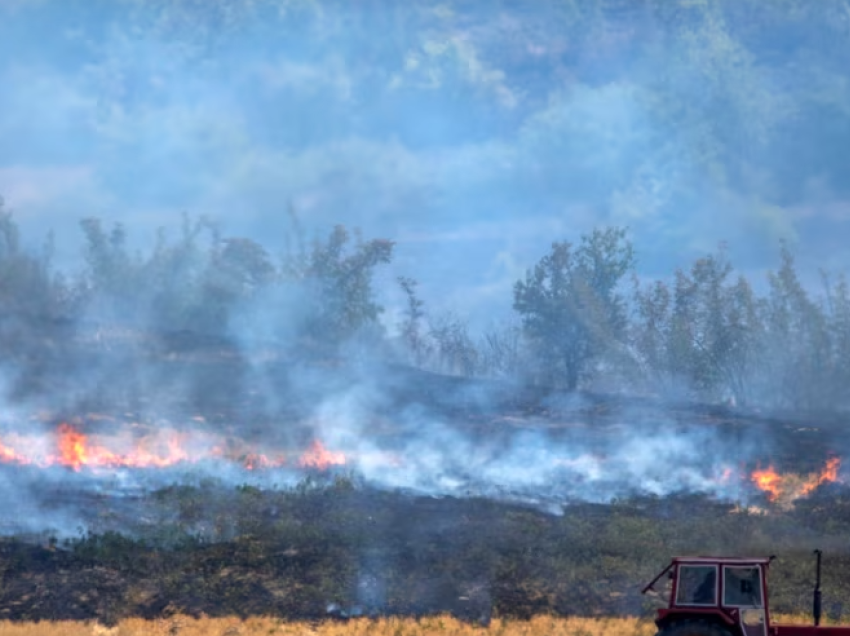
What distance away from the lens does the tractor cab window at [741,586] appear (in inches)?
627

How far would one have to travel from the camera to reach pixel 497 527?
32.0 meters

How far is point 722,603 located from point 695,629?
0.70m

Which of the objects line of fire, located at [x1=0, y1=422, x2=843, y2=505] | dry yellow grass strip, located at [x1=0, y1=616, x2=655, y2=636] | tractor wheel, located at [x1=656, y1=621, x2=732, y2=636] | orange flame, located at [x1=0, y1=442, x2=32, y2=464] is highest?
line of fire, located at [x1=0, y1=422, x2=843, y2=505]

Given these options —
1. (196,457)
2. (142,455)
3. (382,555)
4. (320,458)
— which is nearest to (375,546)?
(382,555)

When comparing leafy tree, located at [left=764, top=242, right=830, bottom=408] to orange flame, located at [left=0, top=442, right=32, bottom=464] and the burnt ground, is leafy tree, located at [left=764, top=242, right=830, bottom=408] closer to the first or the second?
the burnt ground

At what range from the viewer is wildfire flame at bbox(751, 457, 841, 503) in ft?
128

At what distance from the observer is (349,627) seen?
22.8 meters

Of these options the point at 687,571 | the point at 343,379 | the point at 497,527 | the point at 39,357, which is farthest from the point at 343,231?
the point at 687,571

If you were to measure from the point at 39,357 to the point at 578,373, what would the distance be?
37743 mm

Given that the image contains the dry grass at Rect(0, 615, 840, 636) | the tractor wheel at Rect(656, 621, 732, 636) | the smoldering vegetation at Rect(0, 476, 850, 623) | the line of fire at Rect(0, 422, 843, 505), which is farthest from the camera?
the line of fire at Rect(0, 422, 843, 505)

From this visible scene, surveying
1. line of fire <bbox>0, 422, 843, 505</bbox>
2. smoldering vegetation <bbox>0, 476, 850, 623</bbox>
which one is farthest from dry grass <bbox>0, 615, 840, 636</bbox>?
line of fire <bbox>0, 422, 843, 505</bbox>

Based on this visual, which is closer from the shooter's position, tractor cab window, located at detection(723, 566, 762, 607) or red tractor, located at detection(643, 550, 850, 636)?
red tractor, located at detection(643, 550, 850, 636)

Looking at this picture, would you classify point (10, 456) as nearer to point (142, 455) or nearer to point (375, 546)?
point (142, 455)

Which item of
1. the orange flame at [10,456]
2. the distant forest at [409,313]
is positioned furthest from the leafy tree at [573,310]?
the orange flame at [10,456]
